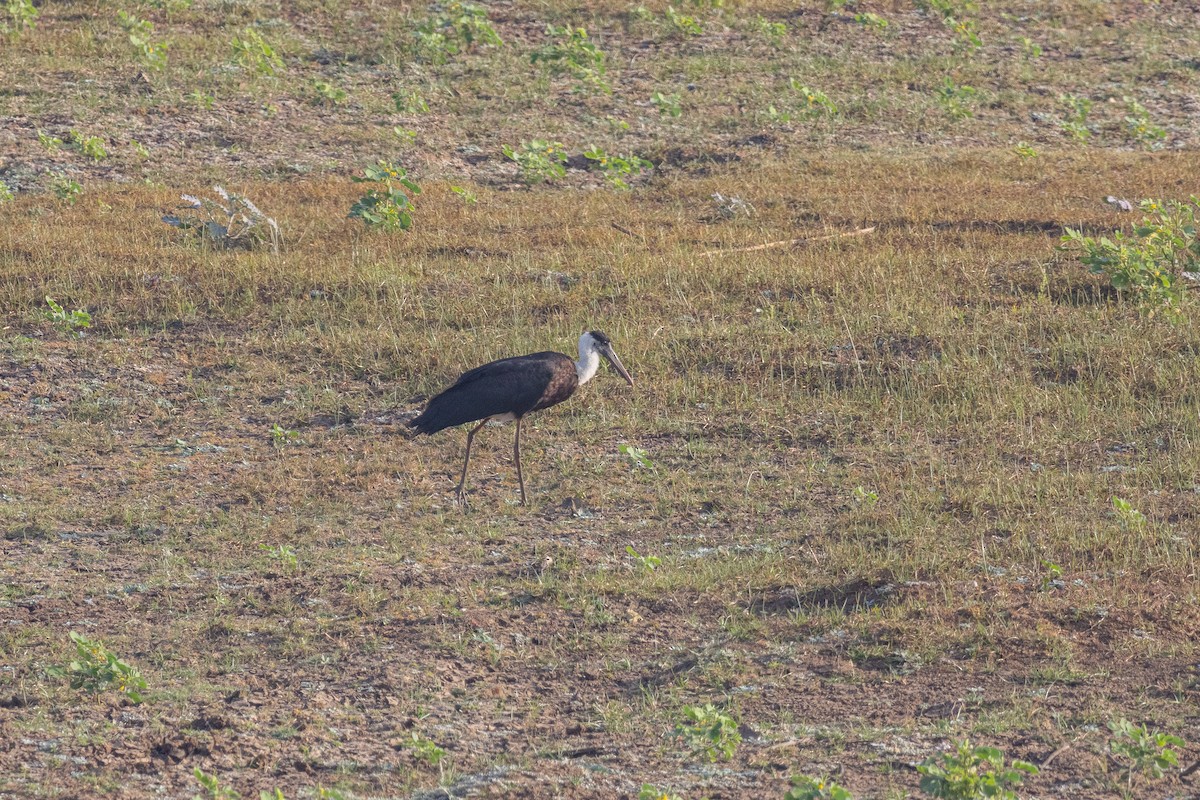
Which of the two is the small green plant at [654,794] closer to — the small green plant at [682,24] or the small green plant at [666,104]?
the small green plant at [666,104]

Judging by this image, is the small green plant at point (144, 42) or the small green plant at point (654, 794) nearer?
the small green plant at point (654, 794)

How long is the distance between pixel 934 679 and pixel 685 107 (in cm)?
1508

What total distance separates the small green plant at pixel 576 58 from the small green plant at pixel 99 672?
16.0 meters

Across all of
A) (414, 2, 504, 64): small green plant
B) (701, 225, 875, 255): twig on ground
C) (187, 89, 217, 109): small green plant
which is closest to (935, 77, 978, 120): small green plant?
(701, 225, 875, 255): twig on ground

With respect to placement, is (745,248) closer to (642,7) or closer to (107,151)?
(107,151)

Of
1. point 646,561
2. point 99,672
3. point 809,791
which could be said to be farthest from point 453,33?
point 809,791

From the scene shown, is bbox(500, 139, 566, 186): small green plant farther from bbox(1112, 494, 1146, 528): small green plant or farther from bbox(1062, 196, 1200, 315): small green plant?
bbox(1112, 494, 1146, 528): small green plant

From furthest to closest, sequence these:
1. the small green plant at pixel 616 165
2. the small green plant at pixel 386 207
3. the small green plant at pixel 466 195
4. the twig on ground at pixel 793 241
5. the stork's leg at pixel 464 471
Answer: the small green plant at pixel 616 165 → the small green plant at pixel 466 195 → the small green plant at pixel 386 207 → the twig on ground at pixel 793 241 → the stork's leg at pixel 464 471

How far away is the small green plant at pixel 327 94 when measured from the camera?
20719 millimetres

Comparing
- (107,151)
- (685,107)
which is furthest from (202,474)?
(685,107)

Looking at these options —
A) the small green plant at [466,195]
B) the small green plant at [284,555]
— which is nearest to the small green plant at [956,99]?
the small green plant at [466,195]

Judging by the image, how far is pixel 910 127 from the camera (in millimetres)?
21188

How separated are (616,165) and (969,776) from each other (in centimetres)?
1416

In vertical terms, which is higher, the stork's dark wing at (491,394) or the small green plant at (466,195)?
the stork's dark wing at (491,394)
